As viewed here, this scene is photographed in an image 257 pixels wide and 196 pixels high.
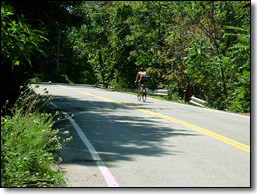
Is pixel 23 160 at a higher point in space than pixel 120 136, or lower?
higher

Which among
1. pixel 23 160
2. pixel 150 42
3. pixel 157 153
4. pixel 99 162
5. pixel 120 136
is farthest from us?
pixel 150 42

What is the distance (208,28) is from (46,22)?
12861 mm

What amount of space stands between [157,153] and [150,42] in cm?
2909

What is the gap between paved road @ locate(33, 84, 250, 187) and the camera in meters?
6.21

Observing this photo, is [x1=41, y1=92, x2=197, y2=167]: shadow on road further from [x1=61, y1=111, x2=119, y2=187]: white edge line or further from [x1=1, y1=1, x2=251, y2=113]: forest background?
[x1=1, y1=1, x2=251, y2=113]: forest background

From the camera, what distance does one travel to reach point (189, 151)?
8.59m

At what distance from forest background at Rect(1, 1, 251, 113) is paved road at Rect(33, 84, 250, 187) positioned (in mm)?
2346

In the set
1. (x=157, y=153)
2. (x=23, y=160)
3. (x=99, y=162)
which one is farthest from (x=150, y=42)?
(x=23, y=160)

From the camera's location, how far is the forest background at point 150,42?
1219 cm

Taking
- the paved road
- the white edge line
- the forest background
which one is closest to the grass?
the paved road

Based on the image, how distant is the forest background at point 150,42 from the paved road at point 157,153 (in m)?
2.35

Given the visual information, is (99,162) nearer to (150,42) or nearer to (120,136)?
A: (120,136)

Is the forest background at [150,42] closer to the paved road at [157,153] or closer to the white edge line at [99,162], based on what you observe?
the white edge line at [99,162]

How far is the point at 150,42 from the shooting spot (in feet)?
120
